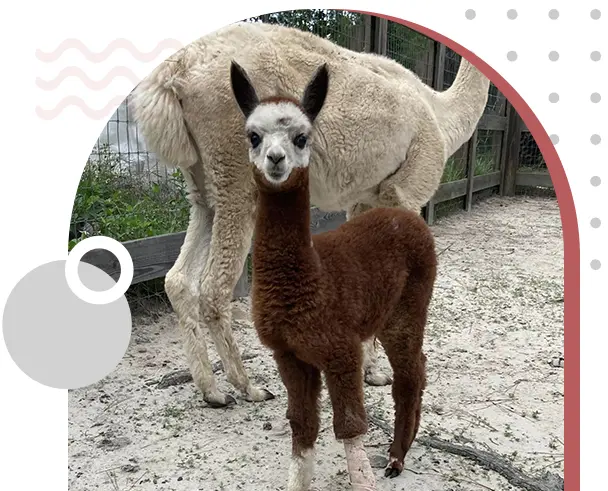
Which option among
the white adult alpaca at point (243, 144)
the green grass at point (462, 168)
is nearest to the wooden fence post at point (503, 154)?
the green grass at point (462, 168)

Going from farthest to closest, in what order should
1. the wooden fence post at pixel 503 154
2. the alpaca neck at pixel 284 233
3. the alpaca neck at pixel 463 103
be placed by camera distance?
the wooden fence post at pixel 503 154, the alpaca neck at pixel 463 103, the alpaca neck at pixel 284 233

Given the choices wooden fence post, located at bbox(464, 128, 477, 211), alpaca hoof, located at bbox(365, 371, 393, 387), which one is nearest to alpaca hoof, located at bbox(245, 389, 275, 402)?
alpaca hoof, located at bbox(365, 371, 393, 387)

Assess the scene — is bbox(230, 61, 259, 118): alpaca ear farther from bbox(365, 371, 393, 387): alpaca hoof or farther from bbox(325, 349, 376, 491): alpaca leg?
bbox(365, 371, 393, 387): alpaca hoof

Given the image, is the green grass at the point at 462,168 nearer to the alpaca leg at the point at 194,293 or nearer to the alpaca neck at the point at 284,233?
the alpaca leg at the point at 194,293

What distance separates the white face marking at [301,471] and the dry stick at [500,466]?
510 mm

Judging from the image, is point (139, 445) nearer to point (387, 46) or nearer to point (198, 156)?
point (198, 156)

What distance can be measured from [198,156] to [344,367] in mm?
1134

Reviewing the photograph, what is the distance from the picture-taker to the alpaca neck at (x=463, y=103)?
9.29ft

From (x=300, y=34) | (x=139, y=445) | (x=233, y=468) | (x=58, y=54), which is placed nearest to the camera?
(x=58, y=54)

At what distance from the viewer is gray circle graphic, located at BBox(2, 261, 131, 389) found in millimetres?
1005

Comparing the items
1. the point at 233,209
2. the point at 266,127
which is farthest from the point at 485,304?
the point at 266,127

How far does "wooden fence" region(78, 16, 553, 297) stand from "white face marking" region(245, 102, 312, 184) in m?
0.52

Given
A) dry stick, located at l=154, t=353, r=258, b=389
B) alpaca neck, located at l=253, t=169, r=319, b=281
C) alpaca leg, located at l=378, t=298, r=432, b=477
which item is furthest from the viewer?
dry stick, located at l=154, t=353, r=258, b=389

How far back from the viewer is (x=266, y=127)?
1.26 meters
